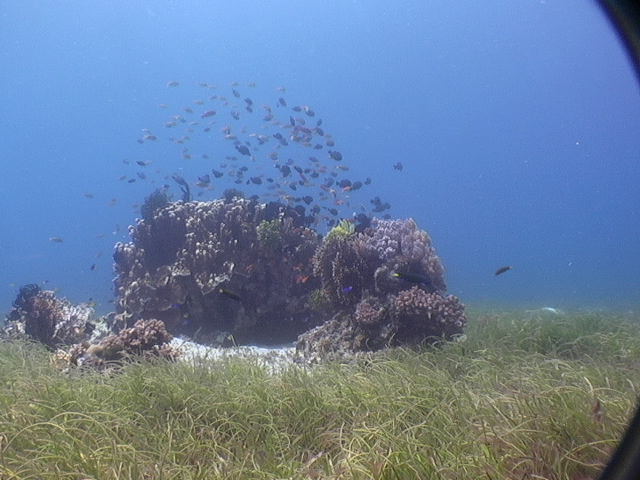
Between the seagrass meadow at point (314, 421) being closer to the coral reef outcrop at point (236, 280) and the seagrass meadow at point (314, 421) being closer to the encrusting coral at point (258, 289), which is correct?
the encrusting coral at point (258, 289)

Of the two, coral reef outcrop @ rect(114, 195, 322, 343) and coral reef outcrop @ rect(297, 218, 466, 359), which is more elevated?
coral reef outcrop @ rect(114, 195, 322, 343)

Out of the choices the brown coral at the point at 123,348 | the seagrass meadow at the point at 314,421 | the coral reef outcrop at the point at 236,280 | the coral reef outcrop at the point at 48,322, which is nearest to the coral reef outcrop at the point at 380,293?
the coral reef outcrop at the point at 236,280

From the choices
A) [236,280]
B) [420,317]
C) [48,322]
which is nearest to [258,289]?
[236,280]

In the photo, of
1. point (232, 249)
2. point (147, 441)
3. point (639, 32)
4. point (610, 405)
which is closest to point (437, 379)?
point (610, 405)

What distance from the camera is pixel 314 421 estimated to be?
416cm

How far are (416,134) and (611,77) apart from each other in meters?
70.9

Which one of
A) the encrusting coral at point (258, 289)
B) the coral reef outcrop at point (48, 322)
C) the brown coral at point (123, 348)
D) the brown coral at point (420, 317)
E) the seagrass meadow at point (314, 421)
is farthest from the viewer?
the coral reef outcrop at point (48, 322)

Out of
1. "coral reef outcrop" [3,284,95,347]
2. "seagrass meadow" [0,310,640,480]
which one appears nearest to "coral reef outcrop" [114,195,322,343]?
"coral reef outcrop" [3,284,95,347]

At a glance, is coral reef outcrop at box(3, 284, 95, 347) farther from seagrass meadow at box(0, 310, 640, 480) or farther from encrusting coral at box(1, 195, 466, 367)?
seagrass meadow at box(0, 310, 640, 480)

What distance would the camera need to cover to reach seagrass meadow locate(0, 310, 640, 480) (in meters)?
2.95

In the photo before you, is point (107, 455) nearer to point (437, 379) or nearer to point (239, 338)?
point (437, 379)

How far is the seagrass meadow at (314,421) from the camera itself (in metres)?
2.95

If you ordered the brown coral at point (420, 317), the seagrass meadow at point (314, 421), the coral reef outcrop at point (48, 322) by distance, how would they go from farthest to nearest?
the coral reef outcrop at point (48, 322)
the brown coral at point (420, 317)
the seagrass meadow at point (314, 421)

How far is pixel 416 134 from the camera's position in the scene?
18088cm
